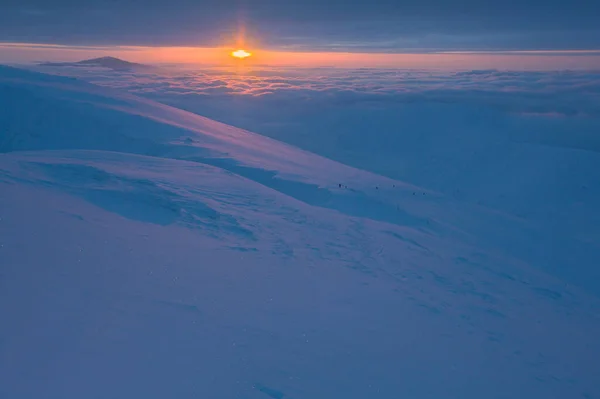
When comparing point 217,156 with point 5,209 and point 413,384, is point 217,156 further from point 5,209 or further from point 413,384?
point 413,384

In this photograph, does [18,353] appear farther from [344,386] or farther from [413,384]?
[413,384]

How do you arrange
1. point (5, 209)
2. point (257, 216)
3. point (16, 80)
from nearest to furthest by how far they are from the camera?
1. point (5, 209)
2. point (257, 216)
3. point (16, 80)

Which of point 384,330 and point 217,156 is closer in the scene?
point 384,330

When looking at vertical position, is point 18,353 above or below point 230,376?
above

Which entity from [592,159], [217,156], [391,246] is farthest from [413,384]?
[592,159]

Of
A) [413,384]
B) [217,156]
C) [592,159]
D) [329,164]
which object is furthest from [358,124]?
[413,384]

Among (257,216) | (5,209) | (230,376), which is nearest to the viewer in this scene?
(230,376)

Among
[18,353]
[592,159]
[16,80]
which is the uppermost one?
[16,80]
